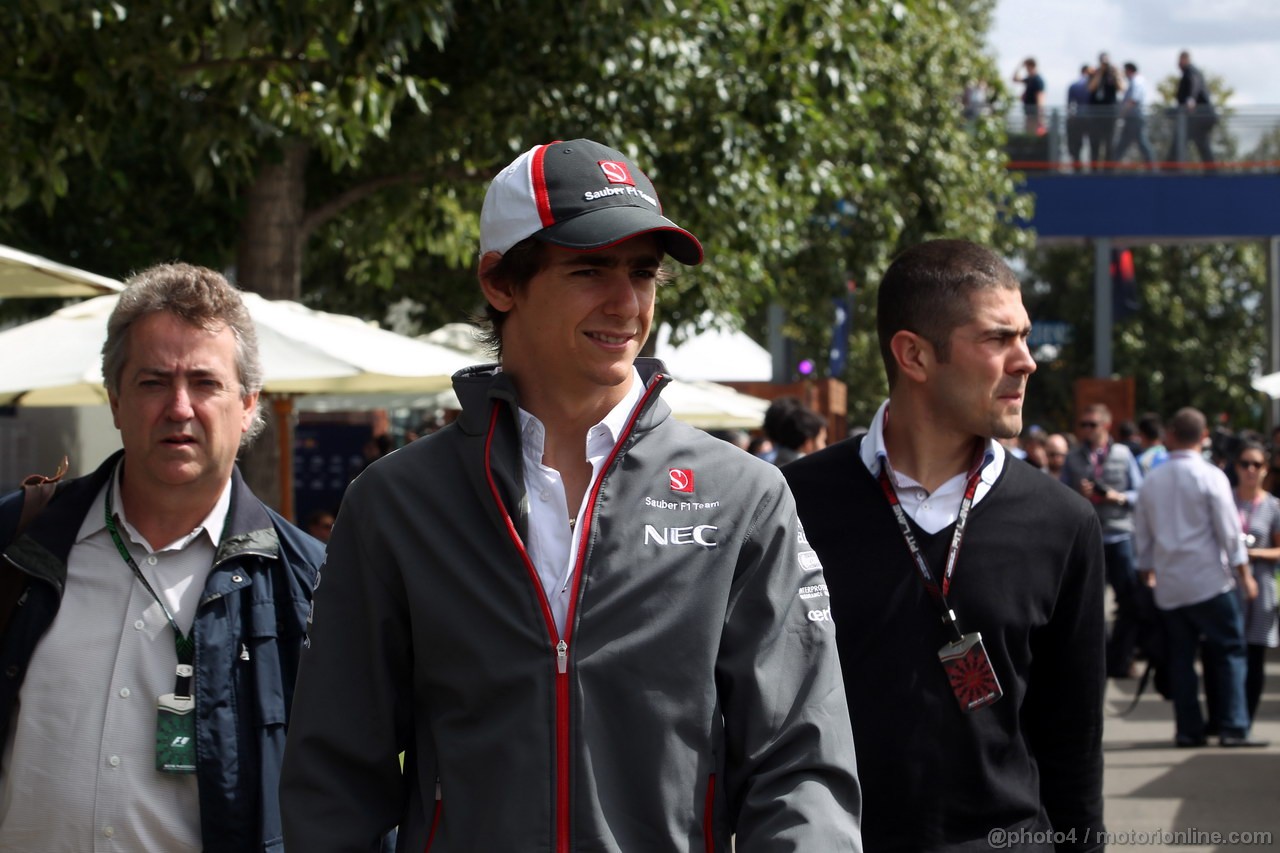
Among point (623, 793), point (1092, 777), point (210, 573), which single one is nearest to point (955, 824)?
point (1092, 777)

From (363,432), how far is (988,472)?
17209 mm

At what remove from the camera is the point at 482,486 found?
8.09ft

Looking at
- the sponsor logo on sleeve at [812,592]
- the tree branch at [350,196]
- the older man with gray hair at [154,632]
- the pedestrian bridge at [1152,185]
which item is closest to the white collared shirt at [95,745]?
the older man with gray hair at [154,632]

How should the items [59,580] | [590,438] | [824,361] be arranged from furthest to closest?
[824,361] < [59,580] < [590,438]

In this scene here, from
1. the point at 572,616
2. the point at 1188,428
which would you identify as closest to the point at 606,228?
the point at 572,616

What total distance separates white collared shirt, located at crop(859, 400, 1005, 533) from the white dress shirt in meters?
7.66

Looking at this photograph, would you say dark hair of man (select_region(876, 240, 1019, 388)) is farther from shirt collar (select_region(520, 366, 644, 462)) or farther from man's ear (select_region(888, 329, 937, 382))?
shirt collar (select_region(520, 366, 644, 462))

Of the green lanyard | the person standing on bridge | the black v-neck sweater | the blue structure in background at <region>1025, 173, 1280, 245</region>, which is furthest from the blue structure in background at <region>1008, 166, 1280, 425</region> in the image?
the green lanyard

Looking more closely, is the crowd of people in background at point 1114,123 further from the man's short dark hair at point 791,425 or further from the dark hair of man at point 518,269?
the dark hair of man at point 518,269

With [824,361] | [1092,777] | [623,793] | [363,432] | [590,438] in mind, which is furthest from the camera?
[824,361]

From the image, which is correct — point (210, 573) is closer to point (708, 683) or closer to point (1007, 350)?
point (708, 683)

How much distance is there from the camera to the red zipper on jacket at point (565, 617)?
2.33 metres

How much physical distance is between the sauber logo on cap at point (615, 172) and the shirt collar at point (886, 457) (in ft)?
4.11

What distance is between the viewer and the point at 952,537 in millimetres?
3504
